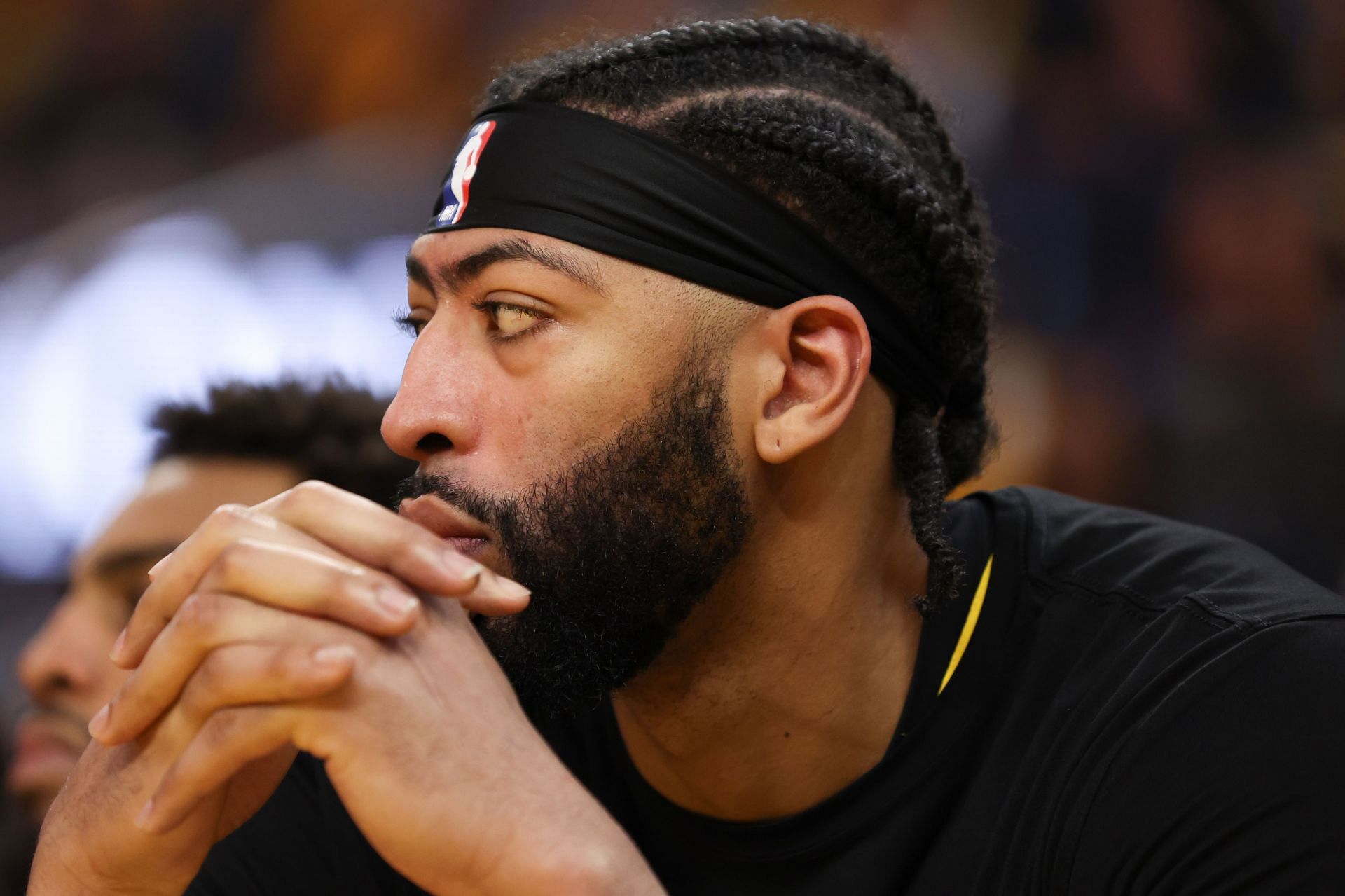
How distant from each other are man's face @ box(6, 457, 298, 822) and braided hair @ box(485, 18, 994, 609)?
132cm

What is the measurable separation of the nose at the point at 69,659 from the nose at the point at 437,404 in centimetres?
139

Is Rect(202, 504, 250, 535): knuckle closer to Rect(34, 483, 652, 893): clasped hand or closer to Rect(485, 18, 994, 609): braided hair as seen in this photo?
Rect(34, 483, 652, 893): clasped hand

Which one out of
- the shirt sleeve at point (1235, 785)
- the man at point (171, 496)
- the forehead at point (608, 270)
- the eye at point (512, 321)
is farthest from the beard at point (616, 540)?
the man at point (171, 496)

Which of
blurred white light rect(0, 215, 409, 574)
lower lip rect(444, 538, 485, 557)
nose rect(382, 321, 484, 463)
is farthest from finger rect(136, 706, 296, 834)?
blurred white light rect(0, 215, 409, 574)

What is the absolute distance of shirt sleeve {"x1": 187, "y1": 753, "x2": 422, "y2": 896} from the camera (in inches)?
80.6

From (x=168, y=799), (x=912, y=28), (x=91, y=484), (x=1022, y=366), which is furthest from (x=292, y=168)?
(x=168, y=799)

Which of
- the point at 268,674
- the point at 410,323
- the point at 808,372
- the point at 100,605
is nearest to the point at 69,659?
the point at 100,605

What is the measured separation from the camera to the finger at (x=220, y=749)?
1434mm

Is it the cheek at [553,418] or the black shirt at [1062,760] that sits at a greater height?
the cheek at [553,418]

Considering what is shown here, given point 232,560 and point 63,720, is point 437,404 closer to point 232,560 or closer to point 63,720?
point 232,560

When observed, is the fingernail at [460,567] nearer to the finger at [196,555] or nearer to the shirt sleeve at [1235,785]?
the finger at [196,555]

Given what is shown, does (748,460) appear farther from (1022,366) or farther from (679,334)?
(1022,366)

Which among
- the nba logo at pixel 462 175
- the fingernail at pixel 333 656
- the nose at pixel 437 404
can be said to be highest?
the nba logo at pixel 462 175

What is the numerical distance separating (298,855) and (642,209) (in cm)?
127
